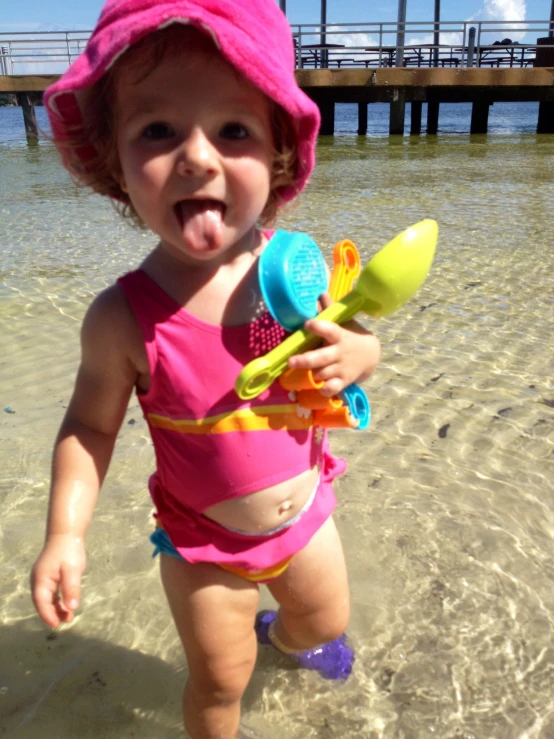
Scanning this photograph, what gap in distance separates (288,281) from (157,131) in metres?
0.41

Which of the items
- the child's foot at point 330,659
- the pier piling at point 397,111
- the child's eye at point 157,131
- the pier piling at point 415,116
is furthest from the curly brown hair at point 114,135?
the pier piling at point 415,116

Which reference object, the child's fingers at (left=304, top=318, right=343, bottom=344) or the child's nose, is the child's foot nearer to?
the child's fingers at (left=304, top=318, right=343, bottom=344)

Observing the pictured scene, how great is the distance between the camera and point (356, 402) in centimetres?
166

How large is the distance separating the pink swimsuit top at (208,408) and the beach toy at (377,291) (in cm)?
20

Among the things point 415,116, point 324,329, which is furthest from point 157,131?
point 415,116

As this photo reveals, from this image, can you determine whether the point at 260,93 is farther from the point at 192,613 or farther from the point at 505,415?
the point at 505,415

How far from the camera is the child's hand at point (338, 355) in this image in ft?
4.83

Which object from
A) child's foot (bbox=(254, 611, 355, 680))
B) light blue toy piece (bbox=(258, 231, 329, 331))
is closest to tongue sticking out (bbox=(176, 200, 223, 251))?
light blue toy piece (bbox=(258, 231, 329, 331))

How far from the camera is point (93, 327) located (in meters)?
1.65

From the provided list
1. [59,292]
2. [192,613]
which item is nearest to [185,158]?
[192,613]

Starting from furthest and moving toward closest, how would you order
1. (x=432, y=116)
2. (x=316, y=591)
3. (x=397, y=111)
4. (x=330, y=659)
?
(x=432, y=116) < (x=397, y=111) < (x=330, y=659) < (x=316, y=591)

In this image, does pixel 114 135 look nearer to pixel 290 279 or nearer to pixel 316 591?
pixel 290 279

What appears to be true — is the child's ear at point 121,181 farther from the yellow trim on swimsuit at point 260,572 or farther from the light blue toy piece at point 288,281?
the yellow trim on swimsuit at point 260,572

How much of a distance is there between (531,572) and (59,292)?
12.7ft
